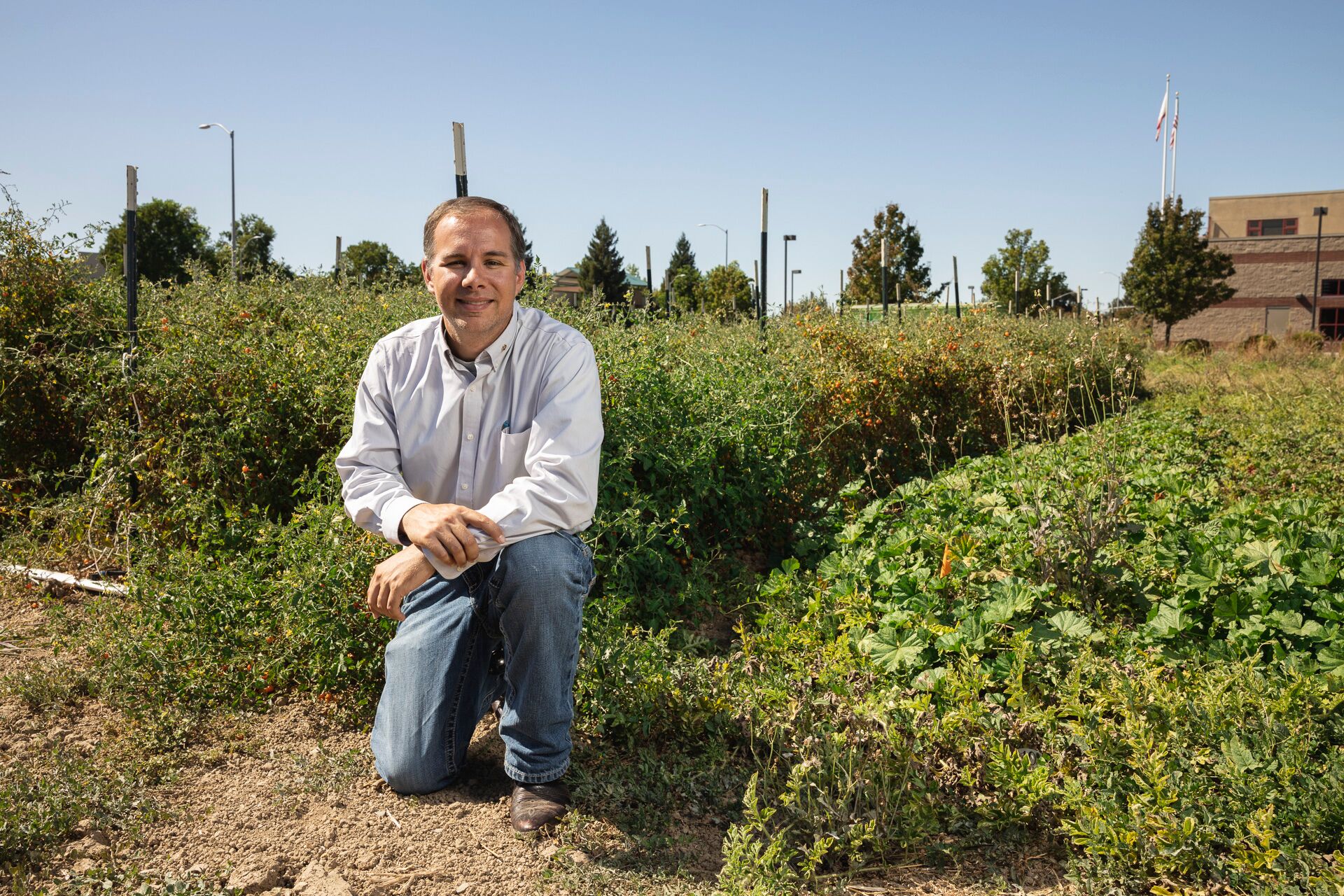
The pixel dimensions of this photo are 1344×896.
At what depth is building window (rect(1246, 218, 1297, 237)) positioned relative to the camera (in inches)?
2126

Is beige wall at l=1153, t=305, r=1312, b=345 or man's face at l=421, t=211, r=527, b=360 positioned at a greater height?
beige wall at l=1153, t=305, r=1312, b=345

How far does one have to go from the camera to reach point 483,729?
9.80 feet

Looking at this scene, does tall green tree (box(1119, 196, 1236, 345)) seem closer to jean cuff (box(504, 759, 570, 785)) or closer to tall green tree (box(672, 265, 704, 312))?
tall green tree (box(672, 265, 704, 312))

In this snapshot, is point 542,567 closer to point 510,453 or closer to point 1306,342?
point 510,453

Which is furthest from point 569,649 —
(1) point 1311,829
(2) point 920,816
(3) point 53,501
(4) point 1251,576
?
(3) point 53,501

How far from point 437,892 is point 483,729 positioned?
844 millimetres

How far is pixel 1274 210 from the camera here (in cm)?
5400

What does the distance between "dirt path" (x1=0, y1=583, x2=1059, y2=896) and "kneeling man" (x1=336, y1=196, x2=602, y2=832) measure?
0.10 metres

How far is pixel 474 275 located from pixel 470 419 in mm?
425

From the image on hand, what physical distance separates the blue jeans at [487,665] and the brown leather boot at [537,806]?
0.10 feet

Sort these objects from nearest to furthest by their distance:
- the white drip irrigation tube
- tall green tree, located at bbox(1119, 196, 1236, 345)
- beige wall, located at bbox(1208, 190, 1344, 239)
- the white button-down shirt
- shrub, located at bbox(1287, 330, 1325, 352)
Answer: the white button-down shirt, the white drip irrigation tube, shrub, located at bbox(1287, 330, 1325, 352), tall green tree, located at bbox(1119, 196, 1236, 345), beige wall, located at bbox(1208, 190, 1344, 239)

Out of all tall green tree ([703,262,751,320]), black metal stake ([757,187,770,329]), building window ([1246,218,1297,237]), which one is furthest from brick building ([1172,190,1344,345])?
black metal stake ([757,187,770,329])

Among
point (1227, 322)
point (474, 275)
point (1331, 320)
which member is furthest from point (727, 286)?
point (474, 275)

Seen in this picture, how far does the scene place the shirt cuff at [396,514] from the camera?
2.38 meters
